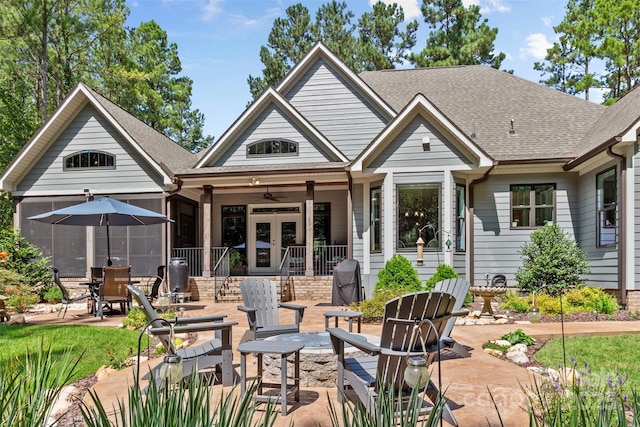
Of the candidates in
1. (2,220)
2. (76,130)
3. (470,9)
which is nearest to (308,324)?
(76,130)

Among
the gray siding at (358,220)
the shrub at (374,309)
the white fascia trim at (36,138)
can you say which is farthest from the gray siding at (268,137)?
→ the shrub at (374,309)

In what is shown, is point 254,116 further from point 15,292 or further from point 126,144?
point 15,292

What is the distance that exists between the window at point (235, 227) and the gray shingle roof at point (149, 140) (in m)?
2.20

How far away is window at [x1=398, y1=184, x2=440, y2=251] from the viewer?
12172 mm

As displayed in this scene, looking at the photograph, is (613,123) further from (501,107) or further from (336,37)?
(336,37)

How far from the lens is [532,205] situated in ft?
41.7

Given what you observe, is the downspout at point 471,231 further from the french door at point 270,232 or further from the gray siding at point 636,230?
the french door at point 270,232

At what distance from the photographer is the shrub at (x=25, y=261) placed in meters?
13.1

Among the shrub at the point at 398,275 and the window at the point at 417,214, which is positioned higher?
the window at the point at 417,214

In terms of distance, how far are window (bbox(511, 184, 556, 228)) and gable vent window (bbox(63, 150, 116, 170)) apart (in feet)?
38.2

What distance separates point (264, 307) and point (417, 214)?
22.5 ft

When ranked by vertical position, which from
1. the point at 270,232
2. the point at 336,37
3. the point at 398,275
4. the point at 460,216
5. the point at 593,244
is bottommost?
the point at 398,275

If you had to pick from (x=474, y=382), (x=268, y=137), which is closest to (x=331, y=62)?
(x=268, y=137)

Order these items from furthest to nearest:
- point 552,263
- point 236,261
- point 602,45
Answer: point 602,45 < point 236,261 < point 552,263
